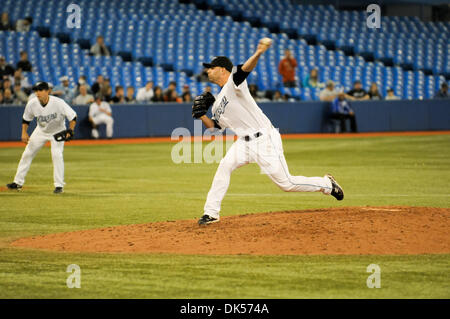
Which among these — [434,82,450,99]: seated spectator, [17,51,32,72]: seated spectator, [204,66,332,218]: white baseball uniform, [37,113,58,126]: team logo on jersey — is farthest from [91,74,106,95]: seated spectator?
[204,66,332,218]: white baseball uniform

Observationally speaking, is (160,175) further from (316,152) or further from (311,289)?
(311,289)

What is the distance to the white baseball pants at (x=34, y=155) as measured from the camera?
13.5 m

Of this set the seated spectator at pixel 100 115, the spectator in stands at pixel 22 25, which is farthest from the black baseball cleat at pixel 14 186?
the spectator in stands at pixel 22 25

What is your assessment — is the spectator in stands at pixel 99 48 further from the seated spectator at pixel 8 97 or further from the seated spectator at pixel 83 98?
the seated spectator at pixel 8 97

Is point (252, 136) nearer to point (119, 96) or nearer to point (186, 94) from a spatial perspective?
point (119, 96)

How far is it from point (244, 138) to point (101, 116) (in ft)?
53.7

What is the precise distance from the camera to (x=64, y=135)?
1370 cm

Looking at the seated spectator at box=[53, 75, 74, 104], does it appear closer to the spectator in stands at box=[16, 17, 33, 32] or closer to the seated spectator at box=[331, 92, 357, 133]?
the spectator in stands at box=[16, 17, 33, 32]

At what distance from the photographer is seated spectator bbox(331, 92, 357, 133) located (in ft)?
87.7

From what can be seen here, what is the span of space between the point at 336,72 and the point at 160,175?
14749mm

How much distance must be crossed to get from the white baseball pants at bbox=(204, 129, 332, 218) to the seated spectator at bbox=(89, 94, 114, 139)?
15859mm

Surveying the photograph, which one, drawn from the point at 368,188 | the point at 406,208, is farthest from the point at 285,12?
the point at 406,208

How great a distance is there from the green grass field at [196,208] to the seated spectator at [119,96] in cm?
240

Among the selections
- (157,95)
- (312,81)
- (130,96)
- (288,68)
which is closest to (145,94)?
(157,95)
